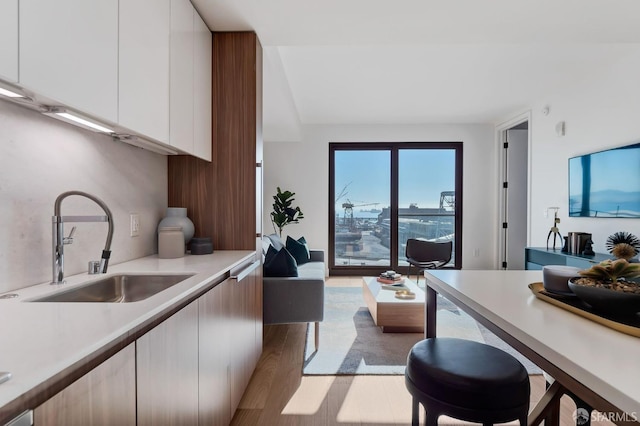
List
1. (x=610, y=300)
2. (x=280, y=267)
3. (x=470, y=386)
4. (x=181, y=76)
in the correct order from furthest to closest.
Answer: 1. (x=280, y=267)
2. (x=181, y=76)
3. (x=470, y=386)
4. (x=610, y=300)

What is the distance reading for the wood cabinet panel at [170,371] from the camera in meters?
0.86

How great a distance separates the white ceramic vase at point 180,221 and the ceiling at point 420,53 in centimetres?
126

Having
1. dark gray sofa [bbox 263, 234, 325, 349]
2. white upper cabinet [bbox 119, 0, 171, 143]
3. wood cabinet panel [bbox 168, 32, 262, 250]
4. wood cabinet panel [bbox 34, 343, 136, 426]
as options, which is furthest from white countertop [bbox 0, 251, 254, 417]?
dark gray sofa [bbox 263, 234, 325, 349]

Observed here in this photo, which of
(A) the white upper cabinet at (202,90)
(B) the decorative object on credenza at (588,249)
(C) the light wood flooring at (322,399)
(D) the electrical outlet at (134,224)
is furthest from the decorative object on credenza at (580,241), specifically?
(D) the electrical outlet at (134,224)

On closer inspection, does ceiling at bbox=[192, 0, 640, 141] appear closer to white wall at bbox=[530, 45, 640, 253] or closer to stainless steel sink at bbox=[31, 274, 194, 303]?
white wall at bbox=[530, 45, 640, 253]

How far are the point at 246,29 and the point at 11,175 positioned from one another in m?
1.66

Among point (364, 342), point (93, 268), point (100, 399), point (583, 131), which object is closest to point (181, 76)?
point (93, 268)

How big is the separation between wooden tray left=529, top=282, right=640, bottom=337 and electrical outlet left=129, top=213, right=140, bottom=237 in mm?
1899

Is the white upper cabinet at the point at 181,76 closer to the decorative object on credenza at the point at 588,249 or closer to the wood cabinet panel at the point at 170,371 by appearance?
the wood cabinet panel at the point at 170,371

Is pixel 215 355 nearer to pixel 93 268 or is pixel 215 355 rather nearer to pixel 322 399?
pixel 93 268

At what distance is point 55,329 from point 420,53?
10.9 feet

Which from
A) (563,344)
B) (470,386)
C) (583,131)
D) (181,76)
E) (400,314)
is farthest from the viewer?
(583,131)

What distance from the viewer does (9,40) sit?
797 mm

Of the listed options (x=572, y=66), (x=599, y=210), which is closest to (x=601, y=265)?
(x=599, y=210)
